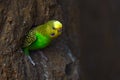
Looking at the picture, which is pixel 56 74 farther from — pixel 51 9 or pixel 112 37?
A: pixel 112 37

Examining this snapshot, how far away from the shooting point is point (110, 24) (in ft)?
16.8

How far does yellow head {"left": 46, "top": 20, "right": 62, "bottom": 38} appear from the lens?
7.46ft

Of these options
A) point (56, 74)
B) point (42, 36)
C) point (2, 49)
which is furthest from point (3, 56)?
point (56, 74)

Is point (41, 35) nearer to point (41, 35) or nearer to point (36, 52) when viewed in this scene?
point (41, 35)

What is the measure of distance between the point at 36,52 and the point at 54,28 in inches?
11.8

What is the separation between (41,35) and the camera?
2332mm

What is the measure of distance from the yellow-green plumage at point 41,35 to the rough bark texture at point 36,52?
0.05m

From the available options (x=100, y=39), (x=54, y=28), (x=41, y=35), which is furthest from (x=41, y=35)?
(x=100, y=39)

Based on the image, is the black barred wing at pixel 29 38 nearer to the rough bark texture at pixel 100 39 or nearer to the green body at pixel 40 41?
the green body at pixel 40 41

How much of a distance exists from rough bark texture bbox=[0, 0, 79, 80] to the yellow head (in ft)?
0.45

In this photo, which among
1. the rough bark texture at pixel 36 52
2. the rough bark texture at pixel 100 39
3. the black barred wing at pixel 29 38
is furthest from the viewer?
the rough bark texture at pixel 100 39

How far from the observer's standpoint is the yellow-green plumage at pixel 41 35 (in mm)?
2291

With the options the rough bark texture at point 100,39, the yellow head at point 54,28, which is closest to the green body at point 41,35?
the yellow head at point 54,28

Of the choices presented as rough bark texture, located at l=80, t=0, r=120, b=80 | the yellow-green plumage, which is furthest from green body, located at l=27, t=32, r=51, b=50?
rough bark texture, located at l=80, t=0, r=120, b=80
